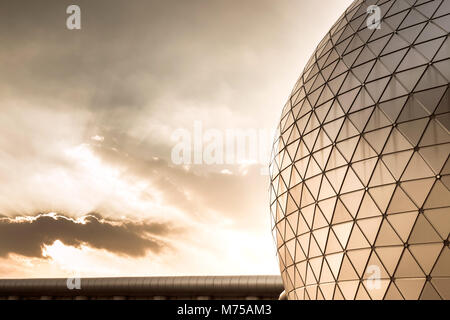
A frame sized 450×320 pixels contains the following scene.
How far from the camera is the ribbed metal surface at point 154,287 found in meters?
37.9

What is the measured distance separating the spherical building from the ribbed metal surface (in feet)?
57.5

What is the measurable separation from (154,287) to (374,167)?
29564mm

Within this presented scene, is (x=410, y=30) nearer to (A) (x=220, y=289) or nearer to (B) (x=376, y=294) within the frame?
(B) (x=376, y=294)

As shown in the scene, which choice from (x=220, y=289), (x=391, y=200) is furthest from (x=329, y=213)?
(x=220, y=289)

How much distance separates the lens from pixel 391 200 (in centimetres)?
1546

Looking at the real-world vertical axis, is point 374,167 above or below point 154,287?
above

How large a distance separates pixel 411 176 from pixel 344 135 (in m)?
3.27

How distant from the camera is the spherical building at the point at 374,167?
14.8 m

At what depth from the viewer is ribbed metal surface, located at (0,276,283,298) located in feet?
124

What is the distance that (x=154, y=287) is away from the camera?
136 feet

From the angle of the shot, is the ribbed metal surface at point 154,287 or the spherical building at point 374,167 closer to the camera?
the spherical building at point 374,167

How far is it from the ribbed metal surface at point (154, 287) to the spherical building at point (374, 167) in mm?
17538

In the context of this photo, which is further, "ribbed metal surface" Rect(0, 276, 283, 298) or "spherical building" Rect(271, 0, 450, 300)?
"ribbed metal surface" Rect(0, 276, 283, 298)

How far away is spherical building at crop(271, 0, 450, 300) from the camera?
48.5ft
